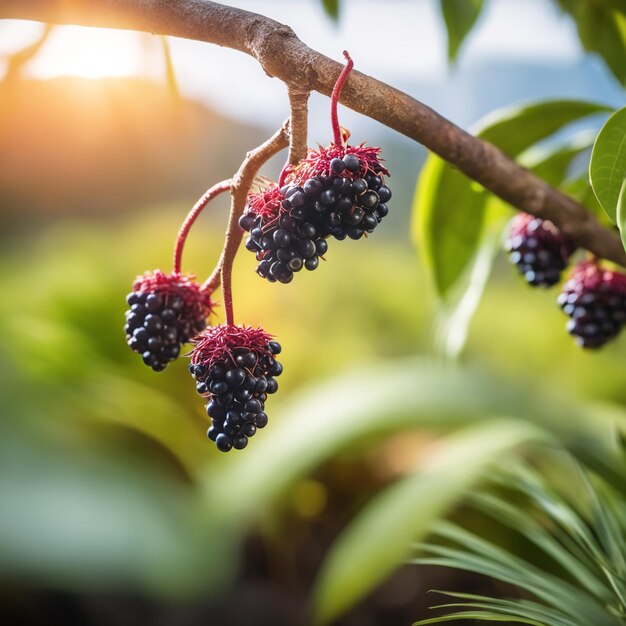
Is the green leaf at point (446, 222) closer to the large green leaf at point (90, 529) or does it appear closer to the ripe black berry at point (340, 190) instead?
the ripe black berry at point (340, 190)

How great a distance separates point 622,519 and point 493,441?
18cm

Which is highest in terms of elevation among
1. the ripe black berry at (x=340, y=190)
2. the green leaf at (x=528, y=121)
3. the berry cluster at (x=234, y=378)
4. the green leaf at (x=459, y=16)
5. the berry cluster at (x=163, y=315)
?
the green leaf at (x=459, y=16)

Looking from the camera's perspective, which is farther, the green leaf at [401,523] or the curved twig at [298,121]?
the green leaf at [401,523]

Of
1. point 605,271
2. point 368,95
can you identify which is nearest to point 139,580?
point 605,271

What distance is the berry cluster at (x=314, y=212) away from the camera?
28cm

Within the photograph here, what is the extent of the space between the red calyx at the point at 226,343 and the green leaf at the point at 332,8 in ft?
1.10

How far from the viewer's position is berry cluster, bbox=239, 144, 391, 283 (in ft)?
0.93

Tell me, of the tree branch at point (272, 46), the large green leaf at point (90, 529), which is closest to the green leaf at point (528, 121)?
the tree branch at point (272, 46)

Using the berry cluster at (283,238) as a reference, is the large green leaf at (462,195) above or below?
above

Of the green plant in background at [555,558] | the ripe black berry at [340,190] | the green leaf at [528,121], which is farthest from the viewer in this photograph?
the green leaf at [528,121]

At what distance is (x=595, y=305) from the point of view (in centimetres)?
50

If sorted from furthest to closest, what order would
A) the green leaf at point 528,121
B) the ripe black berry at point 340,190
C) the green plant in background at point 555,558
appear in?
the green leaf at point 528,121 → the green plant in background at point 555,558 → the ripe black berry at point 340,190

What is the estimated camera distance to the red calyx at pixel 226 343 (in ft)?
1.05

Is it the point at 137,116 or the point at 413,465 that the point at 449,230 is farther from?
the point at 137,116
